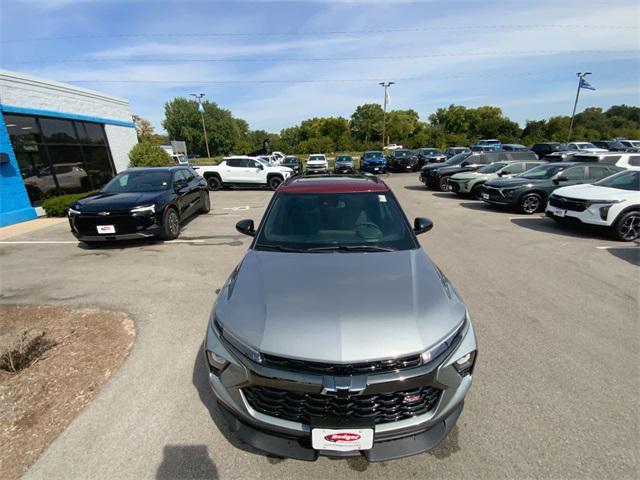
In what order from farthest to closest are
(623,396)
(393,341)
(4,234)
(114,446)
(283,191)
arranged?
(4,234) < (283,191) < (623,396) < (114,446) < (393,341)

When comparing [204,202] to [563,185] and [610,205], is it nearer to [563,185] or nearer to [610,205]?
[610,205]

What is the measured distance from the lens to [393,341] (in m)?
1.75

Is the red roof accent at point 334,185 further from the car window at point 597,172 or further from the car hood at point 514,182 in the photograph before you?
the car window at point 597,172

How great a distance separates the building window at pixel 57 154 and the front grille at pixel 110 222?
6388mm

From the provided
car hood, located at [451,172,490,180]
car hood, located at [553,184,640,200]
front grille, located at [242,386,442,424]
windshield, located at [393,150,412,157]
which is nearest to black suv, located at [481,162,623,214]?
car hood, located at [553,184,640,200]

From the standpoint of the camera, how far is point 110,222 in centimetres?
621

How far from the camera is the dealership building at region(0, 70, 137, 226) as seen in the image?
9.59m

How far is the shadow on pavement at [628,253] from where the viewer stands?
5.61 metres

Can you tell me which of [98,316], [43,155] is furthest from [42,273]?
[43,155]

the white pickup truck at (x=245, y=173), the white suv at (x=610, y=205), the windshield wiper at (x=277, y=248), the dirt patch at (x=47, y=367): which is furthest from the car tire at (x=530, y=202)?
the white pickup truck at (x=245, y=173)

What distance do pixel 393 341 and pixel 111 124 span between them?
17.4 m

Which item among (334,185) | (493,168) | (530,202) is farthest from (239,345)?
(493,168)

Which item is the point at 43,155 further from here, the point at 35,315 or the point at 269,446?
the point at 269,446

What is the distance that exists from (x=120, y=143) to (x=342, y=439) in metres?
17.8
